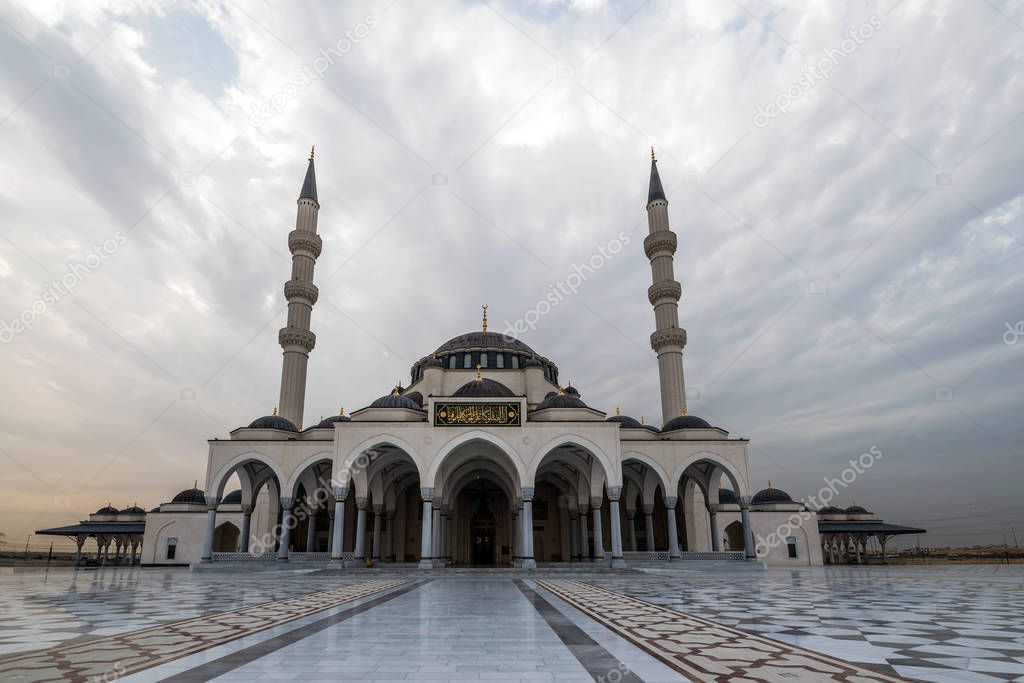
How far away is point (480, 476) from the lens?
91.0 feet

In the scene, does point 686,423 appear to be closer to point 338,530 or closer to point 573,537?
point 573,537

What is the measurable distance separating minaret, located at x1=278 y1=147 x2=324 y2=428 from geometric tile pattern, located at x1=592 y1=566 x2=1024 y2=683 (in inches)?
798

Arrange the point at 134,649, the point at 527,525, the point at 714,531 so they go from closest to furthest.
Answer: the point at 134,649
the point at 527,525
the point at 714,531

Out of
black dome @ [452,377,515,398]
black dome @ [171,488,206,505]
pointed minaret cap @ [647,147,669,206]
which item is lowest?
black dome @ [171,488,206,505]

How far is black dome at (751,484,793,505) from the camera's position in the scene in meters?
28.7

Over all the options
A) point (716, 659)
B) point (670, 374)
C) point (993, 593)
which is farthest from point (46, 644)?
point (670, 374)

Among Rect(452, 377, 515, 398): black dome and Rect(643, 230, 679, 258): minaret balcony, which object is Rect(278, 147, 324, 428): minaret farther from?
Rect(643, 230, 679, 258): minaret balcony

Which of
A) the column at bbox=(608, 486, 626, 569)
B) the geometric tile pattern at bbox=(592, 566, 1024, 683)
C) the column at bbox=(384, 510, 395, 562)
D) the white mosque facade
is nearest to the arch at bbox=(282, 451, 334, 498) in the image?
the white mosque facade

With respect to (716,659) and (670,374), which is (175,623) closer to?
(716,659)

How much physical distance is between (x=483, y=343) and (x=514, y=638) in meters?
26.1

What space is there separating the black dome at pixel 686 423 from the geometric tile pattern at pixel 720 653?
17517 mm

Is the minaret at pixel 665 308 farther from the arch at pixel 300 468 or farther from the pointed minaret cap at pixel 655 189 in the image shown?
the arch at pixel 300 468

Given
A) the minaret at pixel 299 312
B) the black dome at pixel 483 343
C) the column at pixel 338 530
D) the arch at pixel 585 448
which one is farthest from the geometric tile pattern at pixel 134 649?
the black dome at pixel 483 343

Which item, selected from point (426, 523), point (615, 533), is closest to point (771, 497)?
point (615, 533)
